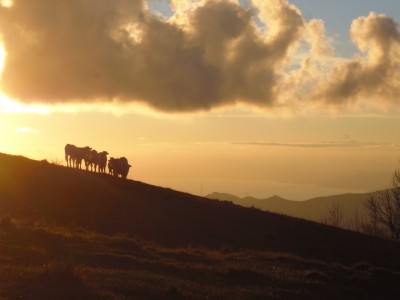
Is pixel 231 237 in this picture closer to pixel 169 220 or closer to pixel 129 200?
pixel 169 220

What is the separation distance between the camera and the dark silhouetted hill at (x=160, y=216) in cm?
4016

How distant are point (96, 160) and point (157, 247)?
35034 mm

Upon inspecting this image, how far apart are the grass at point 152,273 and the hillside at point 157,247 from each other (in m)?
0.05

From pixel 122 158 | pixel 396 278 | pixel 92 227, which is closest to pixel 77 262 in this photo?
pixel 396 278

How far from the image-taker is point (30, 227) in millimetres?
28781

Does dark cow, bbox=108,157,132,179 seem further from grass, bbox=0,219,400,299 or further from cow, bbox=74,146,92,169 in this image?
grass, bbox=0,219,400,299

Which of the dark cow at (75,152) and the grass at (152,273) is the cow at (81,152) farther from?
the grass at (152,273)

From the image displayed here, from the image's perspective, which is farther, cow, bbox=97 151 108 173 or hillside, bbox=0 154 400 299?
cow, bbox=97 151 108 173

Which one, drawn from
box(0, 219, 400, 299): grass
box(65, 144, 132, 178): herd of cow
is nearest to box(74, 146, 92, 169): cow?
box(65, 144, 132, 178): herd of cow

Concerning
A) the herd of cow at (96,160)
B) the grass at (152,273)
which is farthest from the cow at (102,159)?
the grass at (152,273)

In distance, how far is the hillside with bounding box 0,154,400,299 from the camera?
Answer: 62.0 ft

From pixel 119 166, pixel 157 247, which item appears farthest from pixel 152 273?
pixel 119 166

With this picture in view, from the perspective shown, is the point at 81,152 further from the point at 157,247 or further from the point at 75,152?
the point at 157,247

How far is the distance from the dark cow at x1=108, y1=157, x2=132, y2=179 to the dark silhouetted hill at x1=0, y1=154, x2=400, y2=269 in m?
5.55
